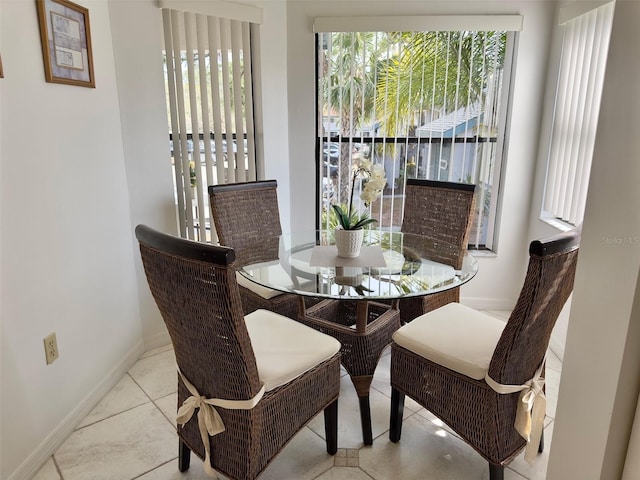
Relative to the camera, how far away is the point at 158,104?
2.49 meters

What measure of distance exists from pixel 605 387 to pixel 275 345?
106cm

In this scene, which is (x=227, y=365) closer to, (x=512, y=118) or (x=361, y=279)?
(x=361, y=279)

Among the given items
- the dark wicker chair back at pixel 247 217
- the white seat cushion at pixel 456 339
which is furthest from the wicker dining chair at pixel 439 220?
the dark wicker chair back at pixel 247 217

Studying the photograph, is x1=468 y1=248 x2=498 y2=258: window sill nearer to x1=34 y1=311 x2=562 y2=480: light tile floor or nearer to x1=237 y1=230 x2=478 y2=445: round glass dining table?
x1=237 y1=230 x2=478 y2=445: round glass dining table

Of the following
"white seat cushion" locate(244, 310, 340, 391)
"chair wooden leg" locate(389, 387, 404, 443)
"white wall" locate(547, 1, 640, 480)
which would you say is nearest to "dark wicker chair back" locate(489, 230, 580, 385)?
"white wall" locate(547, 1, 640, 480)

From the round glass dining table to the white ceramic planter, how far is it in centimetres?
3

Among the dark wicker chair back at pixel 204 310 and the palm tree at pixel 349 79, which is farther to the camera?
the palm tree at pixel 349 79

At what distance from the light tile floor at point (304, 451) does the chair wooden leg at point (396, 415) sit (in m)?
0.04

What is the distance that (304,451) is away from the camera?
187 cm

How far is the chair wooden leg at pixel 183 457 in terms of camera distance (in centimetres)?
174

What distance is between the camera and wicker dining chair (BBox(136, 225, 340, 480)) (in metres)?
1.20

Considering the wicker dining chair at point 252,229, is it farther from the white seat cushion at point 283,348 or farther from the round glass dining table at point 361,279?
the white seat cushion at point 283,348

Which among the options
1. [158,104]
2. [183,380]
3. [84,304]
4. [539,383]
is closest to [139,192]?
[158,104]

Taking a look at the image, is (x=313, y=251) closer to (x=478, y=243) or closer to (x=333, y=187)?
(x=333, y=187)
